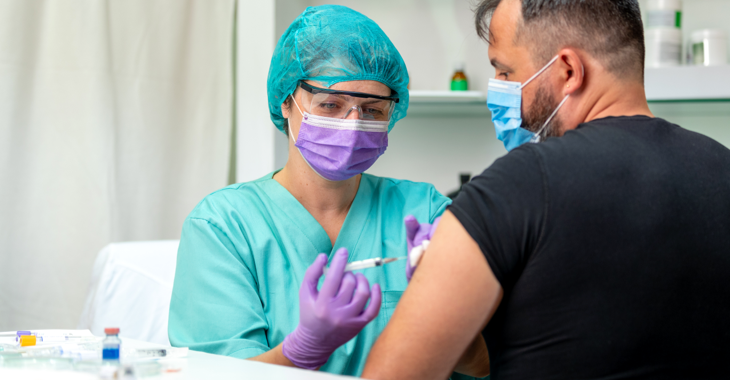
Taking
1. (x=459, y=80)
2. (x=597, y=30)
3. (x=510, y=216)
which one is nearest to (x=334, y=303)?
(x=510, y=216)

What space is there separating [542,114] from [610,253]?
1.04ft

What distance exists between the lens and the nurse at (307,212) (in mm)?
1026

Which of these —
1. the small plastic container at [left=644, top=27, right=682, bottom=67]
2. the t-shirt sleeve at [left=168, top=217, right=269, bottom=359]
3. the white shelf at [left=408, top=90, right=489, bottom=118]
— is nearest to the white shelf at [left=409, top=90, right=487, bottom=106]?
the white shelf at [left=408, top=90, right=489, bottom=118]

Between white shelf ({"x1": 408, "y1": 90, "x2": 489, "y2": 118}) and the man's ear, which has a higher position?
the man's ear

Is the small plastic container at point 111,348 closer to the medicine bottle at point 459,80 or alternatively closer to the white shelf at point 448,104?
the white shelf at point 448,104

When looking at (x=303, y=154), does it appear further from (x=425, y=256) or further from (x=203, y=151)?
(x=203, y=151)

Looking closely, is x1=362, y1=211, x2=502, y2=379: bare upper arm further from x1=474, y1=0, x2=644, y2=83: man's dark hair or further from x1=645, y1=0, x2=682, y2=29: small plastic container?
x1=645, y1=0, x2=682, y2=29: small plastic container

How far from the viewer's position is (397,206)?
1.29 metres

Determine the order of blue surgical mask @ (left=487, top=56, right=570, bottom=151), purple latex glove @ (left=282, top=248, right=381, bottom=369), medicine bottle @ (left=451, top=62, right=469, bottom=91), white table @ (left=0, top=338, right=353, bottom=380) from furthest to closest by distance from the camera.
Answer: medicine bottle @ (left=451, top=62, right=469, bottom=91)
blue surgical mask @ (left=487, top=56, right=570, bottom=151)
purple latex glove @ (left=282, top=248, right=381, bottom=369)
white table @ (left=0, top=338, right=353, bottom=380)

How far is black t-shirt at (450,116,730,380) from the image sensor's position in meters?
0.67

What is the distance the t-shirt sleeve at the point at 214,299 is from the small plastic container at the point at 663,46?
1.71 metres

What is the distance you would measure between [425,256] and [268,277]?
0.47 metres

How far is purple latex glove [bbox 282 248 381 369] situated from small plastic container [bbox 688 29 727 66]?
6.04ft

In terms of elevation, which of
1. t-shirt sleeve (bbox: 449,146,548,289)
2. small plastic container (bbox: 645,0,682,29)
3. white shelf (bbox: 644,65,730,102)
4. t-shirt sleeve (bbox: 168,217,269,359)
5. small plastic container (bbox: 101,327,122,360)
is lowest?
t-shirt sleeve (bbox: 168,217,269,359)
